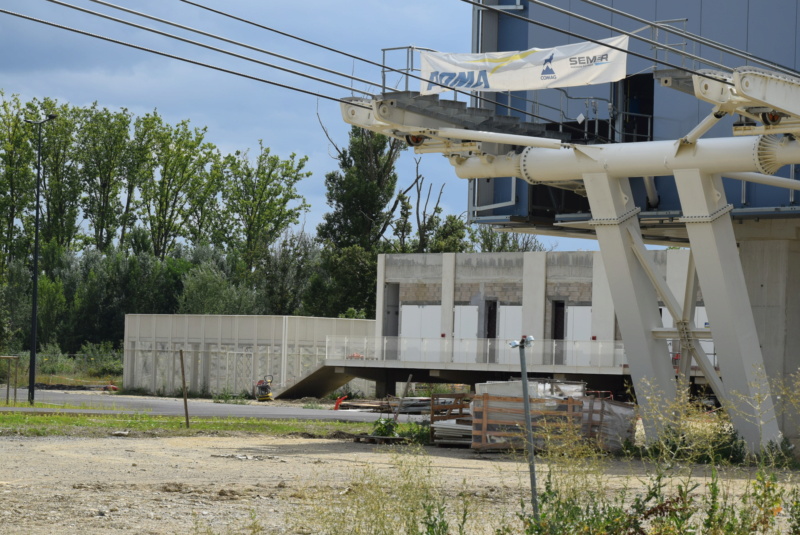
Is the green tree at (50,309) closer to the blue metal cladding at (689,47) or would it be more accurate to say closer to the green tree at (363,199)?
the green tree at (363,199)

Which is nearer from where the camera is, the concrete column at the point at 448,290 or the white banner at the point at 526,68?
the white banner at the point at 526,68

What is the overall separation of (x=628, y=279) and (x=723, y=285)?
208cm

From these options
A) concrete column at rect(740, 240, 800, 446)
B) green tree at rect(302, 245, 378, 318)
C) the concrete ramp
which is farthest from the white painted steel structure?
green tree at rect(302, 245, 378, 318)

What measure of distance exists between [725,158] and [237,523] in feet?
45.0

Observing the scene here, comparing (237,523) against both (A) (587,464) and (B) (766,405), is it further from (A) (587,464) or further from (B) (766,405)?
(B) (766,405)

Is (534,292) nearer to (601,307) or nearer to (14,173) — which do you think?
(601,307)

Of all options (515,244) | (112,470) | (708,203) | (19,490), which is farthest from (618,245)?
(515,244)

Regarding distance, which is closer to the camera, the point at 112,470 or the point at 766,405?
the point at 112,470

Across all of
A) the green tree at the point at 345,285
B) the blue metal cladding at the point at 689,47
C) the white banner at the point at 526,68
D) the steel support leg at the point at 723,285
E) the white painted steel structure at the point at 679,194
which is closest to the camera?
the white painted steel structure at the point at 679,194

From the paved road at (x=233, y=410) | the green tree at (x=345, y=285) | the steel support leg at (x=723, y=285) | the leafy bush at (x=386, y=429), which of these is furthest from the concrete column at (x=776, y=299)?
the green tree at (x=345, y=285)

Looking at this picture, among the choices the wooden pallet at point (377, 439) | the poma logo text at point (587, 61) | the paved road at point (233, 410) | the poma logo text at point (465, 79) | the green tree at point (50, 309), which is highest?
the poma logo text at point (587, 61)

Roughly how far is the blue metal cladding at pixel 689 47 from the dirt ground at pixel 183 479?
8.92 metres

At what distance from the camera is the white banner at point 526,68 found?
25016 mm

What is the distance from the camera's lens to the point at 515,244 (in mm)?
87375
